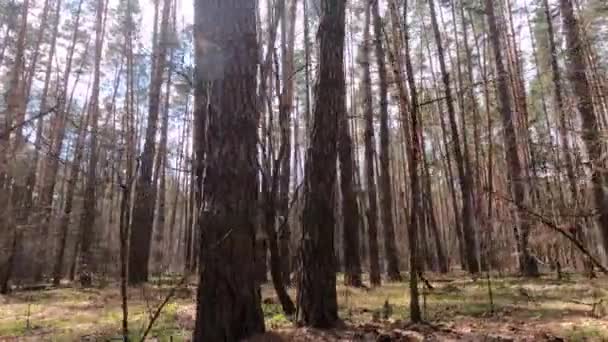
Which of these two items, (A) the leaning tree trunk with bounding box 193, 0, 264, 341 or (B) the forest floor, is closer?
(A) the leaning tree trunk with bounding box 193, 0, 264, 341

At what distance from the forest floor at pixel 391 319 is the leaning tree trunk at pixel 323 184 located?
30 cm

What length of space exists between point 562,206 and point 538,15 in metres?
14.4

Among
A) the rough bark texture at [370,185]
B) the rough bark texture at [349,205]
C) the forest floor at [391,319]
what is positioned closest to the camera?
the forest floor at [391,319]

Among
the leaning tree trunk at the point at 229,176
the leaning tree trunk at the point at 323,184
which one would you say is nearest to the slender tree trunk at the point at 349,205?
the leaning tree trunk at the point at 323,184

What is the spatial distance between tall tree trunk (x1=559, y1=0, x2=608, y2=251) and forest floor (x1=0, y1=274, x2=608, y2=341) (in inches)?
55.3

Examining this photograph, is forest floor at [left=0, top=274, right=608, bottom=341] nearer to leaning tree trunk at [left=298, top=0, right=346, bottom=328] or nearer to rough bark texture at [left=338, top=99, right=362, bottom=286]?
leaning tree trunk at [left=298, top=0, right=346, bottom=328]

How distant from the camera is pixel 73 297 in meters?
9.96

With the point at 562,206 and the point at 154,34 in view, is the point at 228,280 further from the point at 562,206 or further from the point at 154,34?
the point at 154,34

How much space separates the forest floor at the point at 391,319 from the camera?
13.6 ft

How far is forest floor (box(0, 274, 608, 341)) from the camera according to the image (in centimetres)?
415

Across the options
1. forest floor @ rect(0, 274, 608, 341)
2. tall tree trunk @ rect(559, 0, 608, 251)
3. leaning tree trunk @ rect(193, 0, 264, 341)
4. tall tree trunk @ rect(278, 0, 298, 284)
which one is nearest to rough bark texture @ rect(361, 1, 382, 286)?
forest floor @ rect(0, 274, 608, 341)

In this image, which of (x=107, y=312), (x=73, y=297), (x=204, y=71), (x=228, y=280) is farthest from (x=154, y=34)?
(x=228, y=280)

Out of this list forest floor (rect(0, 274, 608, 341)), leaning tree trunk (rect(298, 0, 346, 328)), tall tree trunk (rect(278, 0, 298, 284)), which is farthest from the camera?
tall tree trunk (rect(278, 0, 298, 284))

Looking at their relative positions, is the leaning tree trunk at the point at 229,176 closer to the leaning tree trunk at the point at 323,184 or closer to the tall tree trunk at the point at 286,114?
the leaning tree trunk at the point at 323,184
